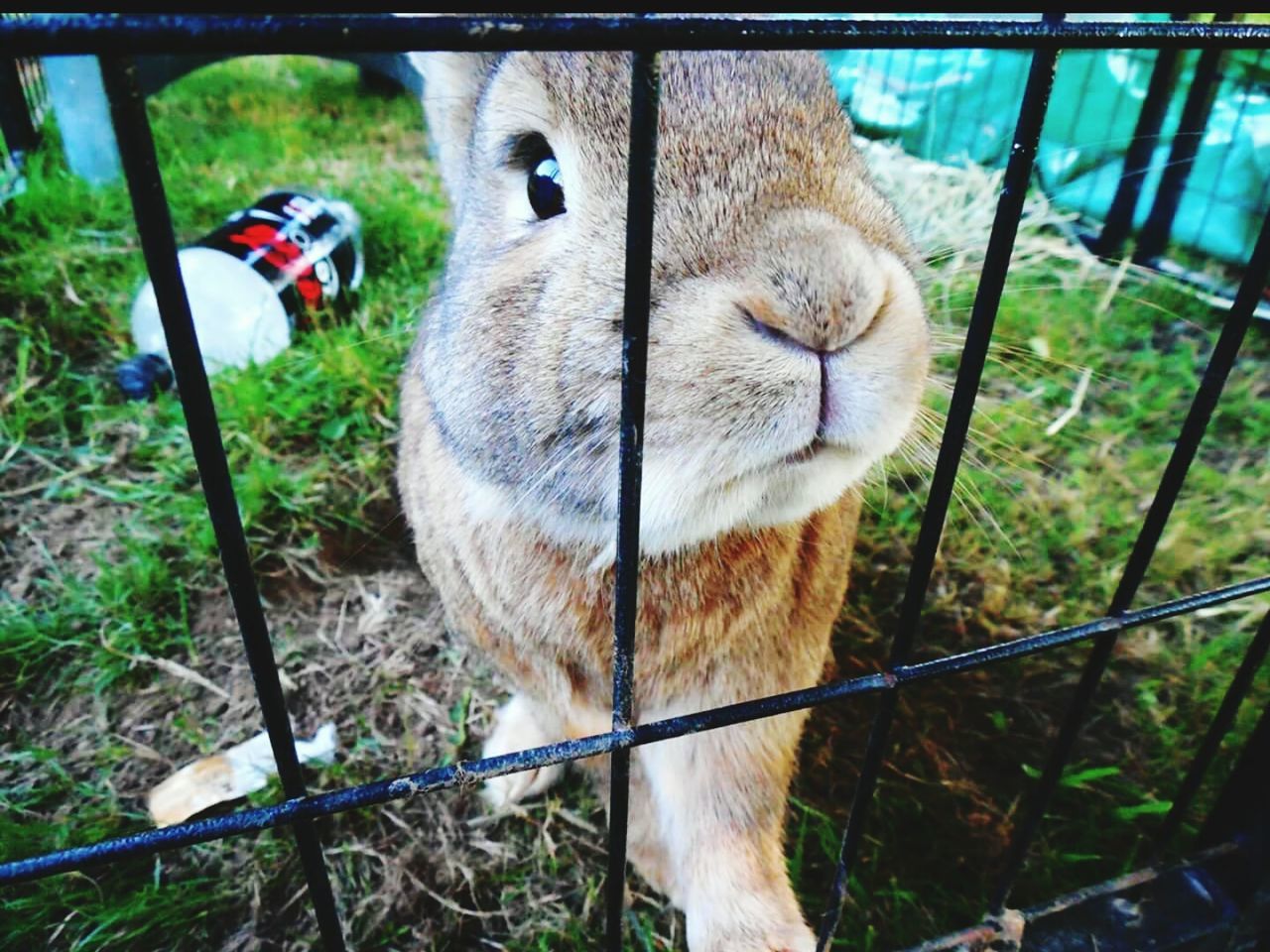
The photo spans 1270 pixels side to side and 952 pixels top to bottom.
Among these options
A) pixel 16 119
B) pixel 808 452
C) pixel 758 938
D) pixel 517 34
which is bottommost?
pixel 758 938

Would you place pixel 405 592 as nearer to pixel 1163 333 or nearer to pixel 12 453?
pixel 12 453

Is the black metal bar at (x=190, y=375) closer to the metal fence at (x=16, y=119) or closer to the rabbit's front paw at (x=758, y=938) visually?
the rabbit's front paw at (x=758, y=938)

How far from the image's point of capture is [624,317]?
0.83 metres

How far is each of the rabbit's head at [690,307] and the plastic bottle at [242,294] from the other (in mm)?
1941

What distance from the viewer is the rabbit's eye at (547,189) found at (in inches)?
52.1

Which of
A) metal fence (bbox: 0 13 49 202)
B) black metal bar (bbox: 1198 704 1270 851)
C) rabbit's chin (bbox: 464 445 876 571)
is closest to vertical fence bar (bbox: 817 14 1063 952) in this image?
rabbit's chin (bbox: 464 445 876 571)

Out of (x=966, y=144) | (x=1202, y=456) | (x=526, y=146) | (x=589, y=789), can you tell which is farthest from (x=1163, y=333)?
(x=526, y=146)

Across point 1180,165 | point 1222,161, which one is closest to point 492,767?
point 1180,165

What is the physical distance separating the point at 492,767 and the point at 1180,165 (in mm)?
3848

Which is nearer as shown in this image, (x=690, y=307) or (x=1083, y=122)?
(x=690, y=307)

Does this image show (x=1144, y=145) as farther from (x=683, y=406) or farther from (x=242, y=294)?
(x=683, y=406)

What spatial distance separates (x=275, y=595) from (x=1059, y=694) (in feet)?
6.65

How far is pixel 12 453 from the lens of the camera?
274cm

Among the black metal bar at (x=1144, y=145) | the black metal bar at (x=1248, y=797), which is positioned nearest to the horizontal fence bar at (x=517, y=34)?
the black metal bar at (x=1248, y=797)
